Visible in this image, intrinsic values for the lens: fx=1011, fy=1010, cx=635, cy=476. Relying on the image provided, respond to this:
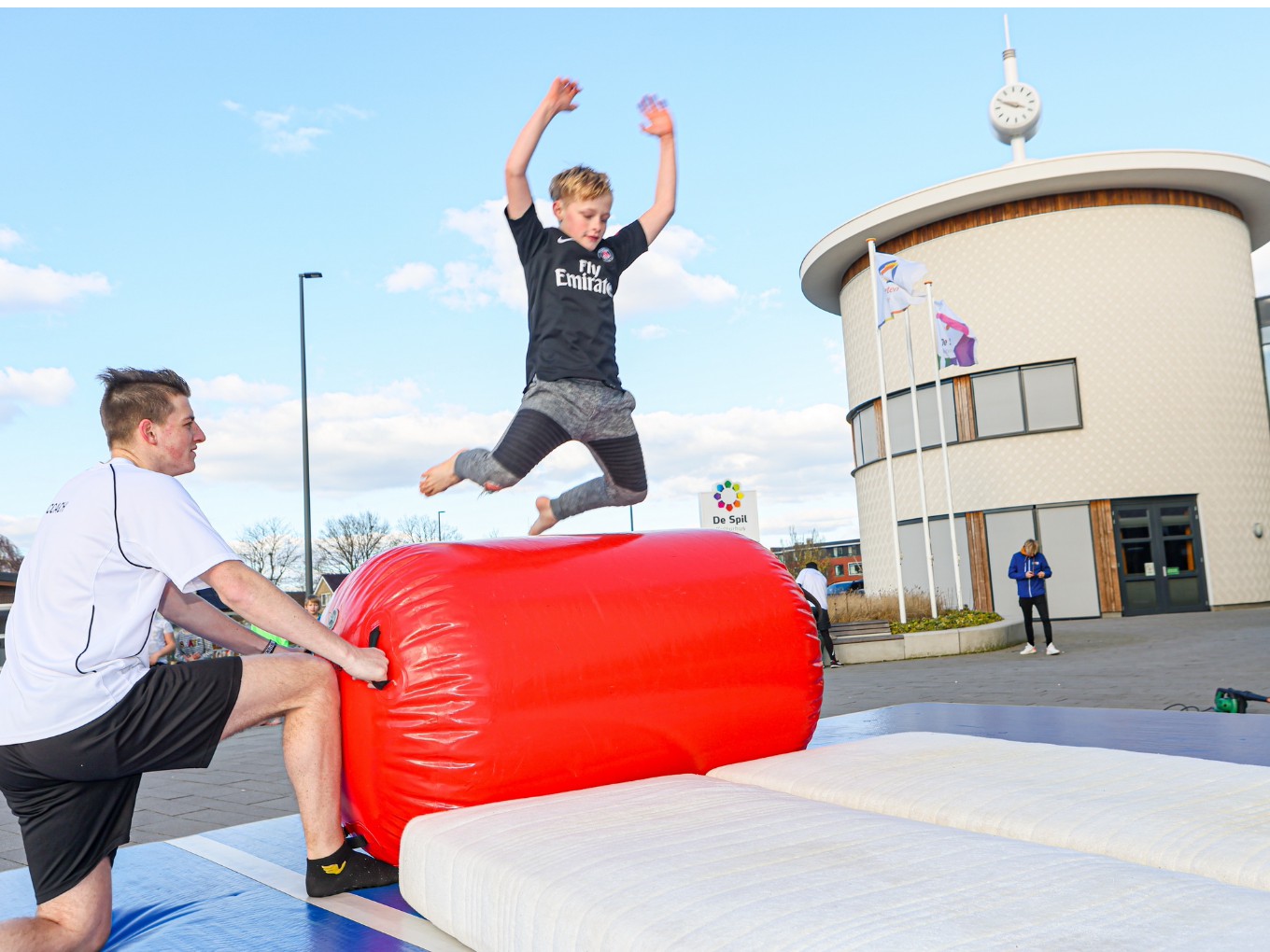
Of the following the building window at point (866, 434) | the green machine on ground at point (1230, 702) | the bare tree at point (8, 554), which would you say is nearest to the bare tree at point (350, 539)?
the bare tree at point (8, 554)

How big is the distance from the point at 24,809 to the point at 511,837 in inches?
53.7

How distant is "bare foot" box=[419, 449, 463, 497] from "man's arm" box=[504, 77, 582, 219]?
105cm

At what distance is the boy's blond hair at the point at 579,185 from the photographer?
3969 mm

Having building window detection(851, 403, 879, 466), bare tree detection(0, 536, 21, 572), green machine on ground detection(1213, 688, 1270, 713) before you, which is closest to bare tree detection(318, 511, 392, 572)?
bare tree detection(0, 536, 21, 572)

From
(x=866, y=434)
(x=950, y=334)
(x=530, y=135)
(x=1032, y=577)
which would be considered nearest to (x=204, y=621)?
(x=530, y=135)

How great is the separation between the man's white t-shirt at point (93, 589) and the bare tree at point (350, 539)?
43.7m

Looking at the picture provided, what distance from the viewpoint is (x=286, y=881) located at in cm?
331

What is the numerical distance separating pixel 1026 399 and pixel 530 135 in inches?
806

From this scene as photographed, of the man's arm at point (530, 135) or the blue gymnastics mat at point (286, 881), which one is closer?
the blue gymnastics mat at point (286, 881)

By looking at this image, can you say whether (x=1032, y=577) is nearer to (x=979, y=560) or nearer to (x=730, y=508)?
(x=730, y=508)

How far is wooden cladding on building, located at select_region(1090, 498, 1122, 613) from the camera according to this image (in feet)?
70.1

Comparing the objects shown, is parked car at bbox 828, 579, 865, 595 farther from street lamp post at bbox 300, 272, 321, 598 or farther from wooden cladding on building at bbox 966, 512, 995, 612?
street lamp post at bbox 300, 272, 321, 598

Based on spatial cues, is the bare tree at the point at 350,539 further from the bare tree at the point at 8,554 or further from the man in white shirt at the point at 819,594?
the man in white shirt at the point at 819,594

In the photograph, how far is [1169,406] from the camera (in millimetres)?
21797
